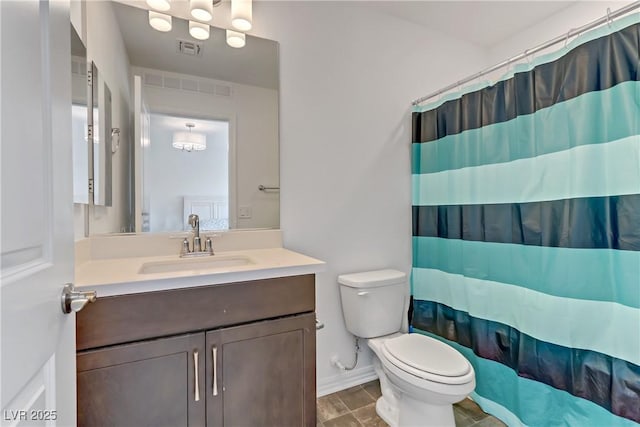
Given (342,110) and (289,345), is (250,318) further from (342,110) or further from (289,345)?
(342,110)

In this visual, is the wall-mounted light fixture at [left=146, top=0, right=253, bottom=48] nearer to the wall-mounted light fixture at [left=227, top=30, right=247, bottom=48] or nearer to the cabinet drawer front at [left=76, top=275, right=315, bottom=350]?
the wall-mounted light fixture at [left=227, top=30, right=247, bottom=48]

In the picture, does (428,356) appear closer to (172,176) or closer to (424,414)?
(424,414)

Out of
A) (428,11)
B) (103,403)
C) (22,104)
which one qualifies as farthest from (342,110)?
(103,403)

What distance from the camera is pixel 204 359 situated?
1080 millimetres

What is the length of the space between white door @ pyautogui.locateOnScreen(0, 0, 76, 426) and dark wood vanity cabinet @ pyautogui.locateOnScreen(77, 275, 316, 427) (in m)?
0.30

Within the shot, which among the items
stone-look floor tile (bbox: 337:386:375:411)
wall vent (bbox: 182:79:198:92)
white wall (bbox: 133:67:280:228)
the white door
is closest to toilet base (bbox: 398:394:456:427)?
stone-look floor tile (bbox: 337:386:375:411)

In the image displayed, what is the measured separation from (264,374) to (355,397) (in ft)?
2.90

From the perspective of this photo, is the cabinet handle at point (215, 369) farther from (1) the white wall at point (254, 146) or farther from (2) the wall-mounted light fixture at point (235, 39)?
(2) the wall-mounted light fixture at point (235, 39)

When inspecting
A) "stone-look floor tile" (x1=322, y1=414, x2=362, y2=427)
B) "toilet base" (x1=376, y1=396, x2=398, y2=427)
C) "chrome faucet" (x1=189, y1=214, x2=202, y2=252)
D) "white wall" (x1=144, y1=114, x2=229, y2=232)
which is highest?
"white wall" (x1=144, y1=114, x2=229, y2=232)

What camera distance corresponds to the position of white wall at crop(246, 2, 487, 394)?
1.74 m

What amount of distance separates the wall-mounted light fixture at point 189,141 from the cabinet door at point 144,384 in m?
0.95

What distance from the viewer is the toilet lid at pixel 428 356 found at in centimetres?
134

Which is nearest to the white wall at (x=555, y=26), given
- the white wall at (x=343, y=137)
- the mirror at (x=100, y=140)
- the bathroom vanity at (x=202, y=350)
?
the white wall at (x=343, y=137)

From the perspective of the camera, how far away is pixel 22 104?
47 centimetres
